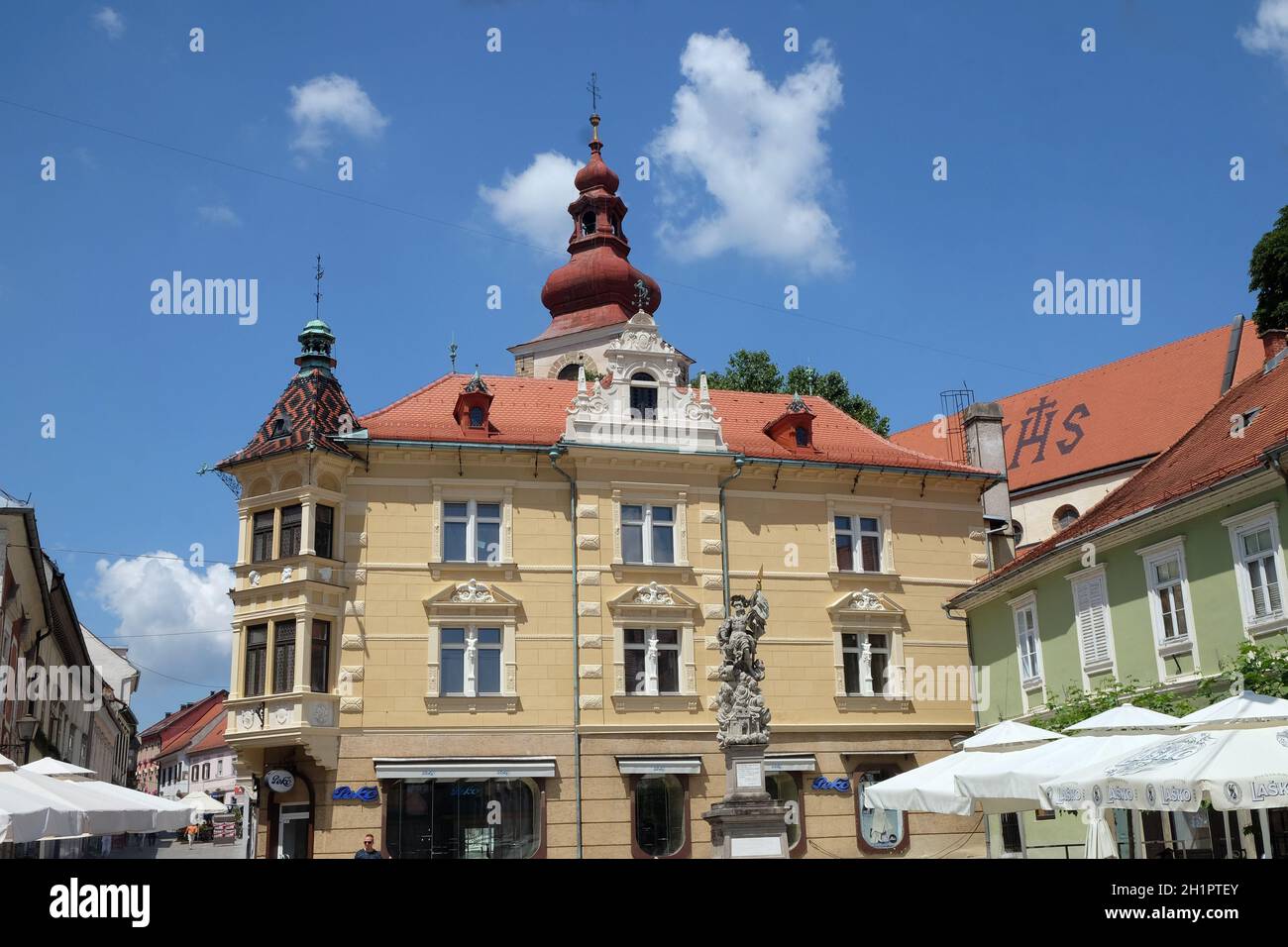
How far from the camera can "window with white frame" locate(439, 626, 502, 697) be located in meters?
29.4

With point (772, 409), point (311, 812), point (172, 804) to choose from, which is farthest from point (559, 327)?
point (172, 804)

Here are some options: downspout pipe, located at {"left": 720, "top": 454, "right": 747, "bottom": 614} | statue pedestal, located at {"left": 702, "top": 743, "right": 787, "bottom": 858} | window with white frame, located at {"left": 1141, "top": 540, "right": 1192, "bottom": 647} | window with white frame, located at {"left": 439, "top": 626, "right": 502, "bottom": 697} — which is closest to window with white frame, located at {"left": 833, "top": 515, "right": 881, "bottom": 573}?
downspout pipe, located at {"left": 720, "top": 454, "right": 747, "bottom": 614}

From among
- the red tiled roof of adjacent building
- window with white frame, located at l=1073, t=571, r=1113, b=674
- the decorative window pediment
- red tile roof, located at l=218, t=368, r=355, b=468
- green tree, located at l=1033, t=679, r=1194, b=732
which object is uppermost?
red tile roof, located at l=218, t=368, r=355, b=468

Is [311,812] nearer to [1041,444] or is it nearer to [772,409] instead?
[772,409]

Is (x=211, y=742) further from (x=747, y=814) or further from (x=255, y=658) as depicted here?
(x=747, y=814)

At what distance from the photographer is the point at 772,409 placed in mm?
36062

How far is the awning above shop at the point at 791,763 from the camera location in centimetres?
3034

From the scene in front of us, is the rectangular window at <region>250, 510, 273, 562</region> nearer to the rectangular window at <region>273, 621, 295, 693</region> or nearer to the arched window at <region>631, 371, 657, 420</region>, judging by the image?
the rectangular window at <region>273, 621, 295, 693</region>

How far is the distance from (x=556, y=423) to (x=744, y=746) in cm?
1274

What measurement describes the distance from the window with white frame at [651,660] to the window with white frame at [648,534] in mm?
1785

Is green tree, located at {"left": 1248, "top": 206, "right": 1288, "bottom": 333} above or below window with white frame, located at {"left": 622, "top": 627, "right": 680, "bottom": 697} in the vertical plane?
above

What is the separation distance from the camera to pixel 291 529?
29641mm

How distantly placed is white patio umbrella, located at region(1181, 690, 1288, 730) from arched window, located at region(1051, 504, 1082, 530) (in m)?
30.7
